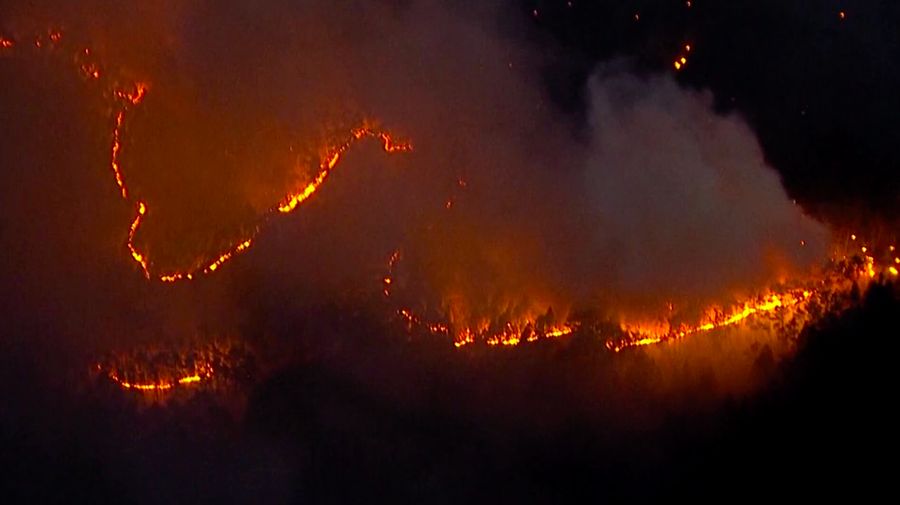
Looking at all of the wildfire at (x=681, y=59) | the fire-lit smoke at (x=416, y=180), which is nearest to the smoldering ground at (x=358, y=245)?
the fire-lit smoke at (x=416, y=180)

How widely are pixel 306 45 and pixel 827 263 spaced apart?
4.58ft

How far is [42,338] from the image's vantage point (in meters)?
2.43

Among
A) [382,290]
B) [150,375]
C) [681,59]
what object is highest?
[681,59]

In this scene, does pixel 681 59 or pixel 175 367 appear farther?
pixel 681 59

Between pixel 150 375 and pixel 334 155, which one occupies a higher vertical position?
pixel 334 155

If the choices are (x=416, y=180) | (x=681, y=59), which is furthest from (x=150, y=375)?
(x=681, y=59)

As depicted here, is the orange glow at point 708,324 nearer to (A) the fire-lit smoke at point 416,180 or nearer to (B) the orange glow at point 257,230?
(A) the fire-lit smoke at point 416,180

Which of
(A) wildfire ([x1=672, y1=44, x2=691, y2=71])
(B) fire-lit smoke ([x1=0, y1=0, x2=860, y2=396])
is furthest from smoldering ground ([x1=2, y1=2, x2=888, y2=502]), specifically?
(A) wildfire ([x1=672, y1=44, x2=691, y2=71])

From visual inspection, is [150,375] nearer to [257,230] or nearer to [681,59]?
[257,230]

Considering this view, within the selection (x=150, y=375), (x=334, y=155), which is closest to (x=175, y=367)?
(x=150, y=375)

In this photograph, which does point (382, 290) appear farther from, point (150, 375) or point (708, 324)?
point (708, 324)

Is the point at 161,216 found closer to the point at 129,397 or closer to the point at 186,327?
the point at 186,327

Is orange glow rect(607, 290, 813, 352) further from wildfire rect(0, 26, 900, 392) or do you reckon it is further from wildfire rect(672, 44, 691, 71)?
wildfire rect(672, 44, 691, 71)

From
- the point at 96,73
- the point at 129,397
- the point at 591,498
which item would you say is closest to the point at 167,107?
the point at 96,73
